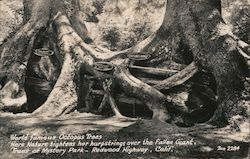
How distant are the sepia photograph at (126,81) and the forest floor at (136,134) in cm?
1

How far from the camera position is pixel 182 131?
492 centimetres

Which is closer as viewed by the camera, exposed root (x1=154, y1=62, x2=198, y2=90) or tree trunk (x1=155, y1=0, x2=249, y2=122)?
tree trunk (x1=155, y1=0, x2=249, y2=122)

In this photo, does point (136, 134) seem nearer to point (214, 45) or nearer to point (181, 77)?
point (181, 77)

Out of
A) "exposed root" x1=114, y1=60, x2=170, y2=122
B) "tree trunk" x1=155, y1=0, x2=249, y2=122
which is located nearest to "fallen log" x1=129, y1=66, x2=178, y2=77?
"exposed root" x1=114, y1=60, x2=170, y2=122

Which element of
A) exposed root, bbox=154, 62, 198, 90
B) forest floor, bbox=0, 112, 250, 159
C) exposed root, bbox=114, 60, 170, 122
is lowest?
forest floor, bbox=0, 112, 250, 159

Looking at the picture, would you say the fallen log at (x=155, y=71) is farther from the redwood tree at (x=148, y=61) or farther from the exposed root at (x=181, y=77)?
the exposed root at (x=181, y=77)

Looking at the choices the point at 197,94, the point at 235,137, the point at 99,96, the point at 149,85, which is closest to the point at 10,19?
the point at 99,96

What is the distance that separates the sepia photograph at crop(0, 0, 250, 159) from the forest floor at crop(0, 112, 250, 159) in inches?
0.4

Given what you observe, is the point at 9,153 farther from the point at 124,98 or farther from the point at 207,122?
the point at 207,122

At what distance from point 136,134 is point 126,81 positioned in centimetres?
98

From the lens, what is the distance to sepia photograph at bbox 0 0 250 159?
15.9ft

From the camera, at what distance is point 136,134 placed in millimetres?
4906

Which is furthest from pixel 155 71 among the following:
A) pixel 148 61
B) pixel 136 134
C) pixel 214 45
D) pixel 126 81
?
pixel 136 134

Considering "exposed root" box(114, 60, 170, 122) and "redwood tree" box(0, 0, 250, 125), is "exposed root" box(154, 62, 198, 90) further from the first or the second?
"exposed root" box(114, 60, 170, 122)
